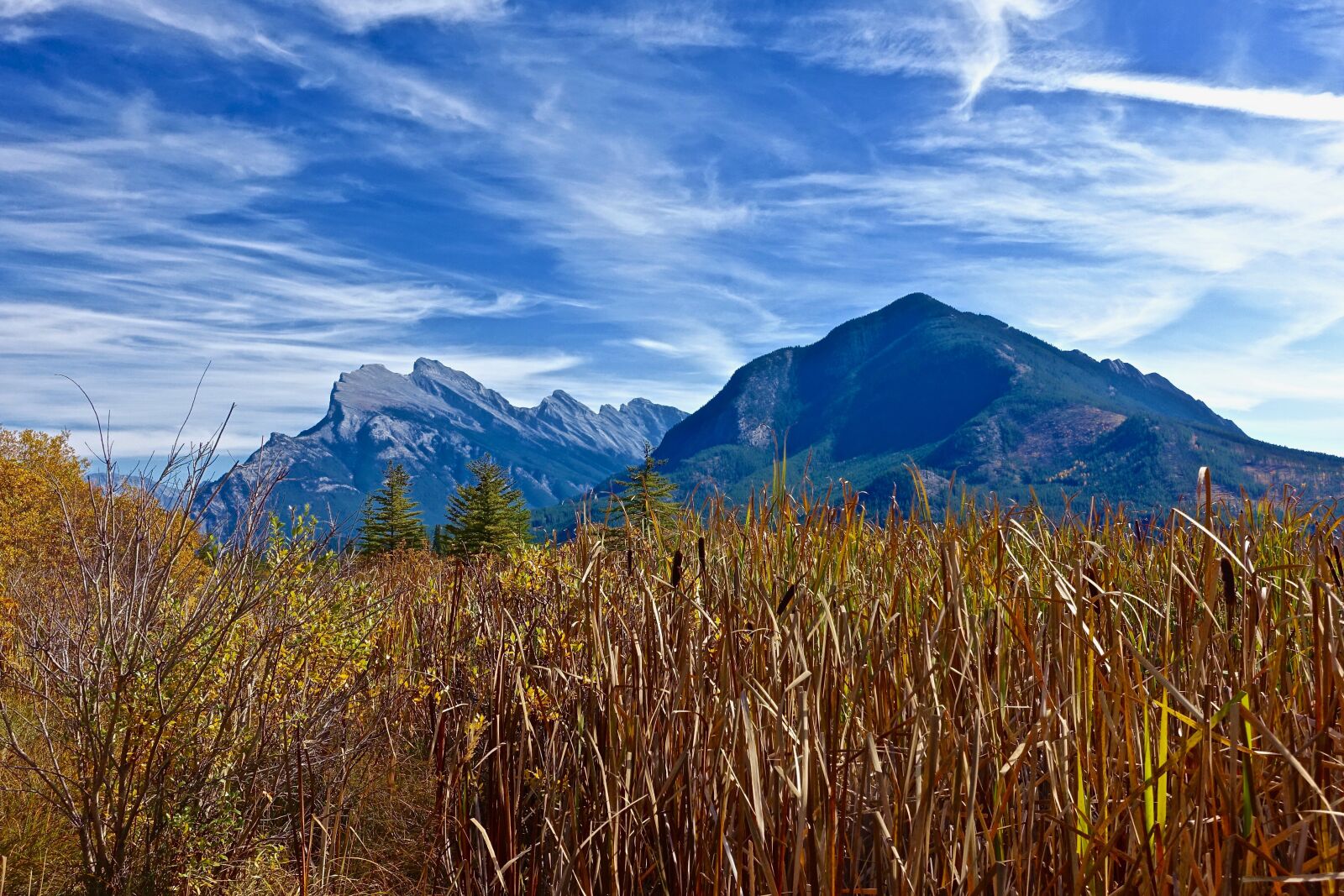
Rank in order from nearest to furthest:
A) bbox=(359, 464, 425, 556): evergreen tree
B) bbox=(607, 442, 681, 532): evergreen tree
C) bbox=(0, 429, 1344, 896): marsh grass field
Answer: bbox=(0, 429, 1344, 896): marsh grass field < bbox=(607, 442, 681, 532): evergreen tree < bbox=(359, 464, 425, 556): evergreen tree

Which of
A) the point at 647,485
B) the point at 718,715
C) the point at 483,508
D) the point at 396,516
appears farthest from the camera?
the point at 396,516

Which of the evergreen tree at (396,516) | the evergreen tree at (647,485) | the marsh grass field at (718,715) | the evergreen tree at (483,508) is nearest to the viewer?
the marsh grass field at (718,715)

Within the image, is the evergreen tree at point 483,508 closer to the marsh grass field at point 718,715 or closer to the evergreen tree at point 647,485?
the evergreen tree at point 647,485

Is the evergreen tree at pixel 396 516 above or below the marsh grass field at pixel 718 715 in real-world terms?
above

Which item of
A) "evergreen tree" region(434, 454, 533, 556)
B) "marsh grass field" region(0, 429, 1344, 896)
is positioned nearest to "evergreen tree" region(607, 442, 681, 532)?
"marsh grass field" region(0, 429, 1344, 896)

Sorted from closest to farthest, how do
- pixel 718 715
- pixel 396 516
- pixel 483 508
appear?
pixel 718 715 < pixel 483 508 < pixel 396 516

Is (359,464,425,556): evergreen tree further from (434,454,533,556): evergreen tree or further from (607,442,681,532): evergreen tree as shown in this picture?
(607,442,681,532): evergreen tree

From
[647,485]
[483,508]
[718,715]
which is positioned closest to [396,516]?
[483,508]

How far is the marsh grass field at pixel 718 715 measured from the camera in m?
1.98

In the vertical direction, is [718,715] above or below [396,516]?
below

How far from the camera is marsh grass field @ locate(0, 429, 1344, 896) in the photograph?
198 centimetres

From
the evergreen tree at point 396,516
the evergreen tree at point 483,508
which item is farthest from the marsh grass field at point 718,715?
the evergreen tree at point 396,516

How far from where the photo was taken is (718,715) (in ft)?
8.18

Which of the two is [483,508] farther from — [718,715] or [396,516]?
[718,715]
